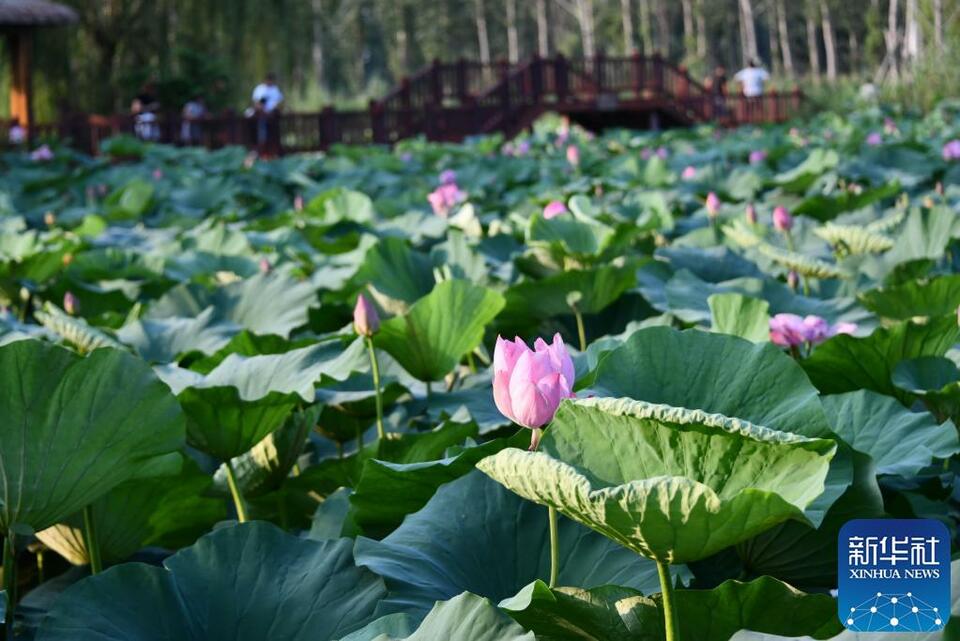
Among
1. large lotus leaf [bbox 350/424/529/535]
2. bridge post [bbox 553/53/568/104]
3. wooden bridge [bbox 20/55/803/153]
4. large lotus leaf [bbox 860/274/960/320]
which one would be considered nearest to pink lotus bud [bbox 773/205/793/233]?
large lotus leaf [bbox 860/274/960/320]

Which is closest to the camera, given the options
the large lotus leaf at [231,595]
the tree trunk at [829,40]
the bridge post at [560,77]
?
the large lotus leaf at [231,595]

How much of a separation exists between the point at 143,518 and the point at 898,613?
0.92 m

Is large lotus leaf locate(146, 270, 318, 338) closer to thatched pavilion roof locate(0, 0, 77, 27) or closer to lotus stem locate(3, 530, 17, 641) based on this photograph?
lotus stem locate(3, 530, 17, 641)

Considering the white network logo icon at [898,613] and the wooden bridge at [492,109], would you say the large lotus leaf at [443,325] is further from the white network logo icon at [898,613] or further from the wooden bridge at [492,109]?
the wooden bridge at [492,109]

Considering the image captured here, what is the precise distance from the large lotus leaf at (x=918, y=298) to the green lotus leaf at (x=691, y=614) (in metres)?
1.05

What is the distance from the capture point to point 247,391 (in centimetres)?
152

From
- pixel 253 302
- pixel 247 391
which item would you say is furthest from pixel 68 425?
pixel 253 302

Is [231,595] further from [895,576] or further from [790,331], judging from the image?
[790,331]

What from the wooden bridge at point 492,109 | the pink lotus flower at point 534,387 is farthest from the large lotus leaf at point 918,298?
the wooden bridge at point 492,109

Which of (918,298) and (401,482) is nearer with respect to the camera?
(401,482)

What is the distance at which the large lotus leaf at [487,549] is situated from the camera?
3.20ft

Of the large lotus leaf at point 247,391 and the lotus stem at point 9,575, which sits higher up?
the large lotus leaf at point 247,391

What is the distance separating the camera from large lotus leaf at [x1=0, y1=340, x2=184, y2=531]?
1.09 metres

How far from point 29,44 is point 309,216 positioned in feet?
39.8
